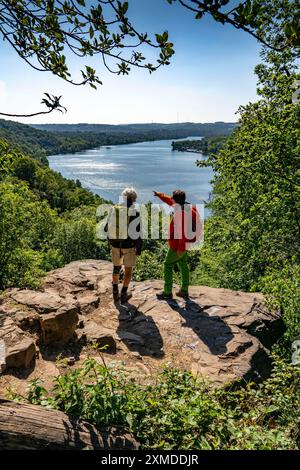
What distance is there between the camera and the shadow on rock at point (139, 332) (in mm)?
5496

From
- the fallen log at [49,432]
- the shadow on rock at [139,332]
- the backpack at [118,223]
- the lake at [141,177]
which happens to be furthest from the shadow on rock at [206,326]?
the lake at [141,177]

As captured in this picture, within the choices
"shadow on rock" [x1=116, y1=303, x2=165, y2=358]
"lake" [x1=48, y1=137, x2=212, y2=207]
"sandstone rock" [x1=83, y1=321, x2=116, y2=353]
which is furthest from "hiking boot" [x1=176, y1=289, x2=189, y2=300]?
"lake" [x1=48, y1=137, x2=212, y2=207]

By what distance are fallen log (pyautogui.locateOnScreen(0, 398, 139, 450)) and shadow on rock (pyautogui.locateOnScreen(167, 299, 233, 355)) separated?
2.92 meters

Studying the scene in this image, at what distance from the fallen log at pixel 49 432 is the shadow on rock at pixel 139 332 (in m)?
2.60

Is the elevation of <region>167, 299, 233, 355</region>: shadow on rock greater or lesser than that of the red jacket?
lesser

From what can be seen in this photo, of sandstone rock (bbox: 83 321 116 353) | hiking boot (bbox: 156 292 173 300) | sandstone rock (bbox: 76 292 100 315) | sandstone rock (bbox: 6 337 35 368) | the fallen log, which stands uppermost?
the fallen log

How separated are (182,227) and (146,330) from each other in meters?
1.98

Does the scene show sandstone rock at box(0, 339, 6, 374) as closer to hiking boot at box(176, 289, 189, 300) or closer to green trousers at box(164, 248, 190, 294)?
green trousers at box(164, 248, 190, 294)

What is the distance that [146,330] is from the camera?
19.5 feet

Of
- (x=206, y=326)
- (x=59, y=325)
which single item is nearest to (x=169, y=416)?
(x=59, y=325)

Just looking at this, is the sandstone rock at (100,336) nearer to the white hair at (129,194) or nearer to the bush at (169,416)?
the bush at (169,416)

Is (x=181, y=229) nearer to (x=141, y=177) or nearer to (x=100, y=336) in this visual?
(x=100, y=336)

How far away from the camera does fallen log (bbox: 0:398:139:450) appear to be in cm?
259
